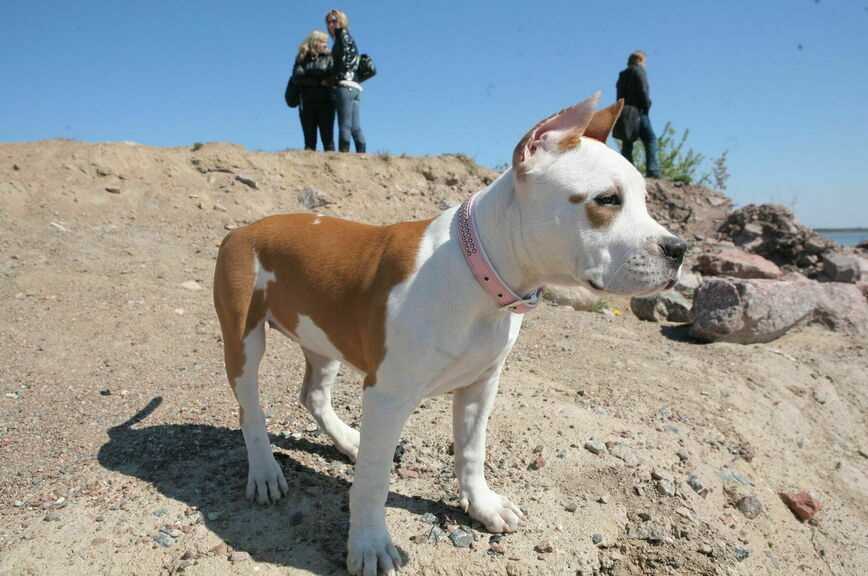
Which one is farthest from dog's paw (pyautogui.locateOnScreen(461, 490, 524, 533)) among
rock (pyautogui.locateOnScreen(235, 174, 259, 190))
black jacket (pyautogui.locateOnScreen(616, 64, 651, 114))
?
black jacket (pyautogui.locateOnScreen(616, 64, 651, 114))

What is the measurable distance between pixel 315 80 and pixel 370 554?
28.1 feet

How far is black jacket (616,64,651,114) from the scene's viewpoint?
37.8ft

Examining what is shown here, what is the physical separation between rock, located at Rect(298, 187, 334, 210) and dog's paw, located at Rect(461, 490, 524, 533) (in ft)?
24.2

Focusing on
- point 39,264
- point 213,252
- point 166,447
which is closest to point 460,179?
point 213,252

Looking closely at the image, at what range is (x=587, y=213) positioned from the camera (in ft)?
7.66

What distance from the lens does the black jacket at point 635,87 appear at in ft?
37.8

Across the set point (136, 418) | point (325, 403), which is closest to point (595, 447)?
point (325, 403)

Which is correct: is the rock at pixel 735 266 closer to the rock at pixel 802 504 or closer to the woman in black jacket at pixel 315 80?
the rock at pixel 802 504

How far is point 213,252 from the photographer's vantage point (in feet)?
26.9

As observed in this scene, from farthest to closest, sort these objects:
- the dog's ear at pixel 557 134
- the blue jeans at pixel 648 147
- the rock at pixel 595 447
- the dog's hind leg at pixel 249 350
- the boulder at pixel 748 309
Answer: the blue jeans at pixel 648 147, the boulder at pixel 748 309, the rock at pixel 595 447, the dog's hind leg at pixel 249 350, the dog's ear at pixel 557 134

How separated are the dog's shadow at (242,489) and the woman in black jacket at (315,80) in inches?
271

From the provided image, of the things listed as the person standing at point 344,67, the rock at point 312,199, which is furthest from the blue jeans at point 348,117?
the rock at point 312,199

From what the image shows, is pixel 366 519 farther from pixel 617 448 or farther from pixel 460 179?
pixel 460 179

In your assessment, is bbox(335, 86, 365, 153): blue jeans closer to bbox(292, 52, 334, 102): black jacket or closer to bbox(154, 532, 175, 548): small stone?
bbox(292, 52, 334, 102): black jacket
